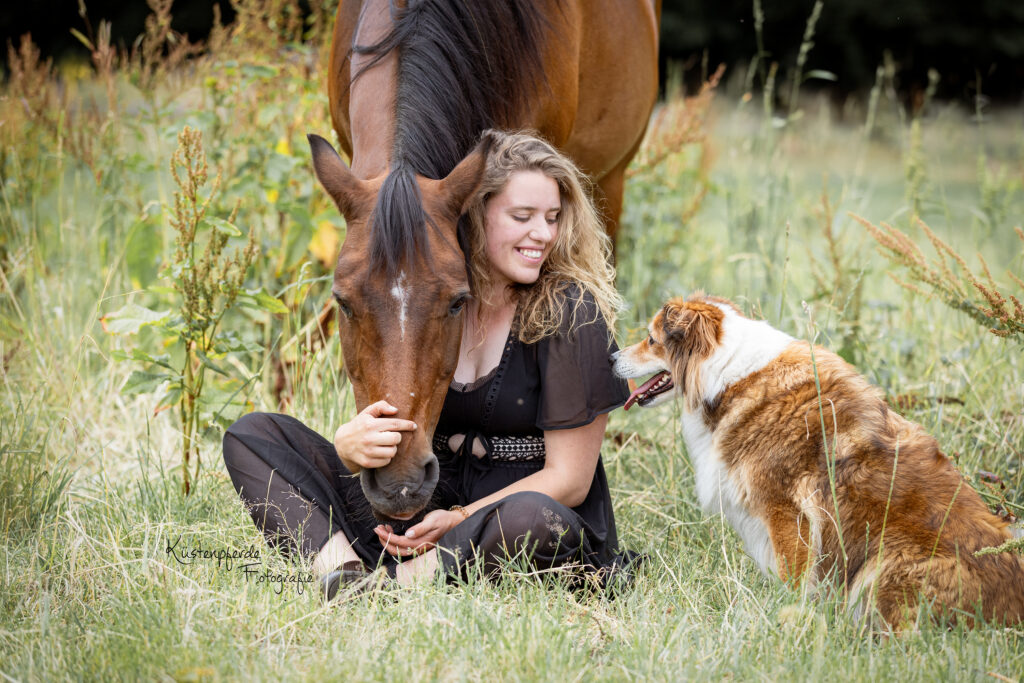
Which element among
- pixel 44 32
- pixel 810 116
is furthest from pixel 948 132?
pixel 44 32

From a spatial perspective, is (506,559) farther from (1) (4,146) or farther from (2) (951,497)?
(1) (4,146)

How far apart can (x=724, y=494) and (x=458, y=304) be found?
1.00m

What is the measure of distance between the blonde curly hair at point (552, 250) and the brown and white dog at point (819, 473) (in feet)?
0.74

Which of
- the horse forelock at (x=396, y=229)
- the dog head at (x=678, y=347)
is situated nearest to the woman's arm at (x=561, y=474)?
the dog head at (x=678, y=347)

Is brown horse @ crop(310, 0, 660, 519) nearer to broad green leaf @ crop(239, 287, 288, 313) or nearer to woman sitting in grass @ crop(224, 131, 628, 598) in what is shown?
woman sitting in grass @ crop(224, 131, 628, 598)

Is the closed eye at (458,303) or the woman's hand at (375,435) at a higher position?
the closed eye at (458,303)

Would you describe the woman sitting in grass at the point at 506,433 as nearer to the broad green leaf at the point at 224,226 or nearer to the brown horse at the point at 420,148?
the brown horse at the point at 420,148

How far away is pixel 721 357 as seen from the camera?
2645mm

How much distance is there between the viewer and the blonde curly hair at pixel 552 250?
264 centimetres

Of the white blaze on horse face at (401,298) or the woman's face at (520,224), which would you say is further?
the woman's face at (520,224)

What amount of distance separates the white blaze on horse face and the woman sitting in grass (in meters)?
0.40

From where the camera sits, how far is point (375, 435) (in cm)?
221

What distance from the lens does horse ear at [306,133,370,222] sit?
245 centimetres

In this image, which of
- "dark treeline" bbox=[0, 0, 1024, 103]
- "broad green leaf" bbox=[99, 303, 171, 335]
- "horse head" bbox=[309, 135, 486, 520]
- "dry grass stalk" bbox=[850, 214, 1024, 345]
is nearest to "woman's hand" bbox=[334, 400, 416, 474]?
"horse head" bbox=[309, 135, 486, 520]
